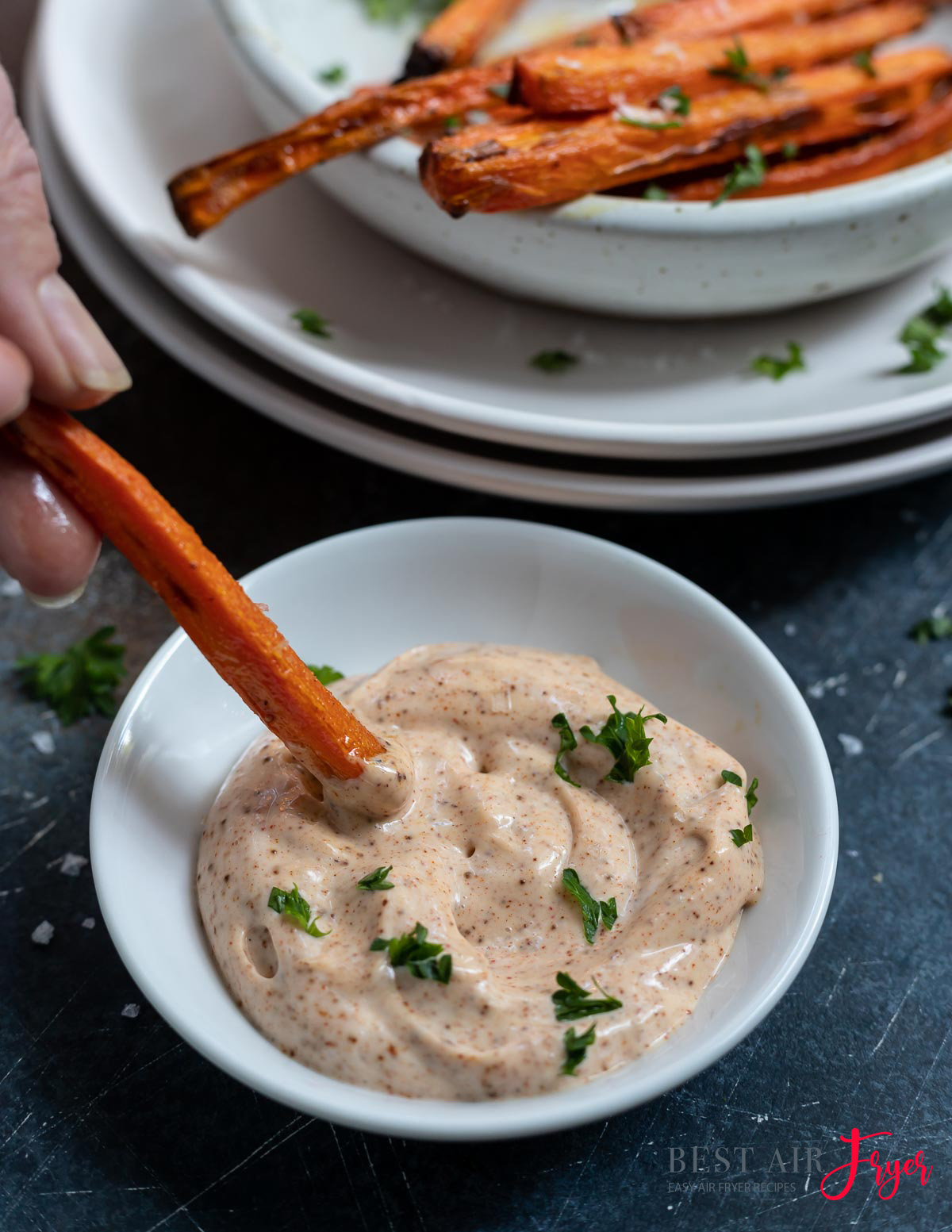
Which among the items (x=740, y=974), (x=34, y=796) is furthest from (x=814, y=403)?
(x=34, y=796)

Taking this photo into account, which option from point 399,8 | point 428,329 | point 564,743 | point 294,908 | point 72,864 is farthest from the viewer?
point 399,8

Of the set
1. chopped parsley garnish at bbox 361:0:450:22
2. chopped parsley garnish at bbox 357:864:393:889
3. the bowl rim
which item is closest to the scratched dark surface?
chopped parsley garnish at bbox 357:864:393:889

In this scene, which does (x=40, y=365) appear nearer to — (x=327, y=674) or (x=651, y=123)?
(x=327, y=674)

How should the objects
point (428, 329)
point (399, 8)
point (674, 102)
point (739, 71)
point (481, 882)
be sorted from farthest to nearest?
1. point (399, 8)
2. point (428, 329)
3. point (739, 71)
4. point (674, 102)
5. point (481, 882)

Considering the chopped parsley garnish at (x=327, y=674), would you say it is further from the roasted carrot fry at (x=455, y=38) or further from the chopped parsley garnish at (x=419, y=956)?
the roasted carrot fry at (x=455, y=38)

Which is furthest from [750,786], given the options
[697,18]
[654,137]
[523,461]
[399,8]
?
[399,8]
